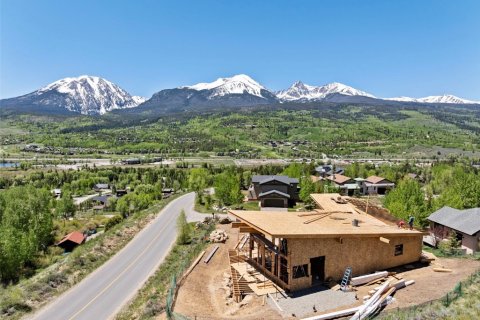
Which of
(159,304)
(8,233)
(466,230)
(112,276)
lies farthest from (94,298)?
(466,230)

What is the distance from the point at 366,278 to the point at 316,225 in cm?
450

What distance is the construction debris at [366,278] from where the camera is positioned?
892 inches

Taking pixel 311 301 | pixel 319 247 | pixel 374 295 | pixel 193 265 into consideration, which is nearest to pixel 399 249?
pixel 319 247

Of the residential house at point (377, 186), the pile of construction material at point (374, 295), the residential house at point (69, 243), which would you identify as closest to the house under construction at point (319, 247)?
the pile of construction material at point (374, 295)

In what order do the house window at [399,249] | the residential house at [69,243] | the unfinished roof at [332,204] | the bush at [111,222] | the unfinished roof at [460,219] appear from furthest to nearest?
the bush at [111,222]
the residential house at [69,243]
the unfinished roof at [460,219]
the unfinished roof at [332,204]
the house window at [399,249]

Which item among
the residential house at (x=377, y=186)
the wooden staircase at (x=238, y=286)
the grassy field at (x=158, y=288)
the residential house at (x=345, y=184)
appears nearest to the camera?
the wooden staircase at (x=238, y=286)

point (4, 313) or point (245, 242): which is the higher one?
point (245, 242)

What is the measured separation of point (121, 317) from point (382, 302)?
1679cm

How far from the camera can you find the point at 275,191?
64.9 meters

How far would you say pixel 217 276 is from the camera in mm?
26406

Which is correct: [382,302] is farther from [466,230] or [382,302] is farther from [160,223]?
[160,223]

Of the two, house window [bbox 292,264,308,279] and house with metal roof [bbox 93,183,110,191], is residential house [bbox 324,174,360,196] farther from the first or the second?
house with metal roof [bbox 93,183,110,191]

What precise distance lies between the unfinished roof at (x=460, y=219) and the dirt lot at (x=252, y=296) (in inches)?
401

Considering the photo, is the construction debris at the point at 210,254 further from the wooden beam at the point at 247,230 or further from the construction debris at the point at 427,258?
the construction debris at the point at 427,258
